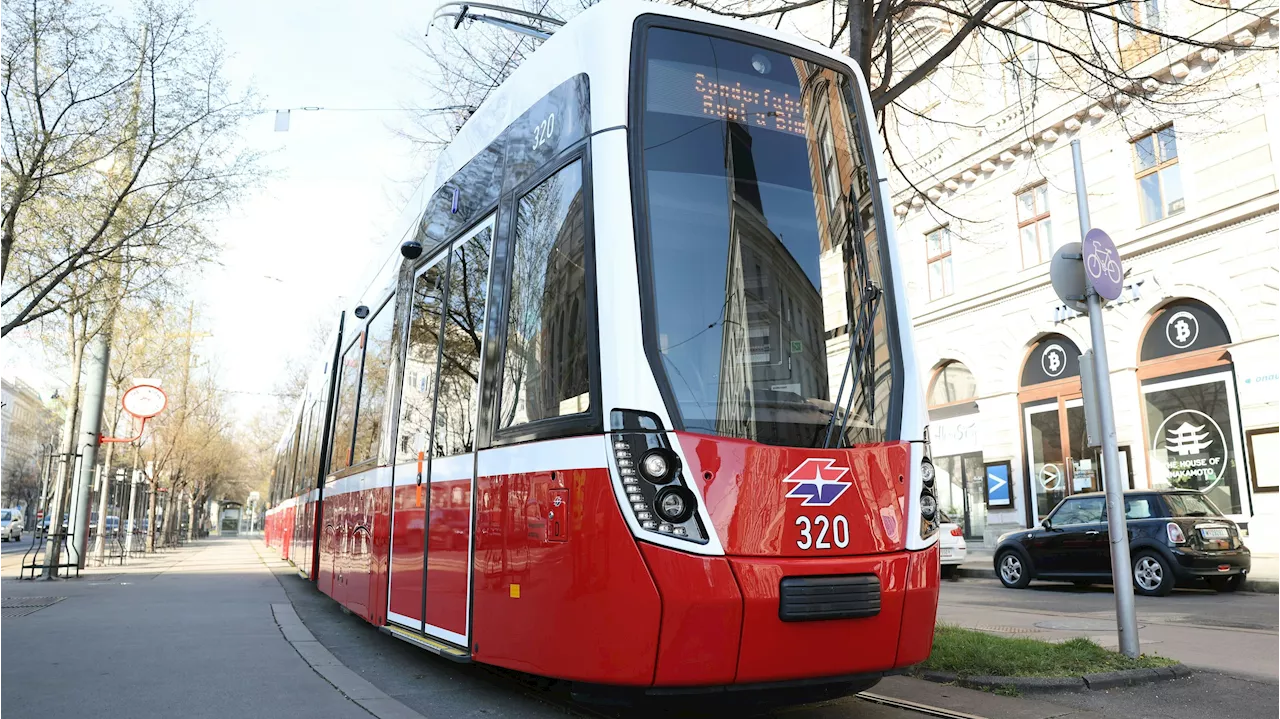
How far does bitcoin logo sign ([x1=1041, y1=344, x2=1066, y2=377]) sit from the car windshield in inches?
381

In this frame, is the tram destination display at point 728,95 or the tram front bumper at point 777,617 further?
the tram destination display at point 728,95

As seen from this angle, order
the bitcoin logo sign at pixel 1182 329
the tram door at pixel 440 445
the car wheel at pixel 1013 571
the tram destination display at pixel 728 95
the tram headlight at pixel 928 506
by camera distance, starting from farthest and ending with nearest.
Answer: the bitcoin logo sign at pixel 1182 329 < the car wheel at pixel 1013 571 < the tram door at pixel 440 445 < the tram destination display at pixel 728 95 < the tram headlight at pixel 928 506

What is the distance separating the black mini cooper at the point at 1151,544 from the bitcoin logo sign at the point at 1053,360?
29.5 feet

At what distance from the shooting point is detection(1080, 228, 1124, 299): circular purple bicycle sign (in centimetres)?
722

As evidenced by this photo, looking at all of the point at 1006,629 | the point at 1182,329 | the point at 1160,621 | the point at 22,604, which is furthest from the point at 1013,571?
the point at 22,604

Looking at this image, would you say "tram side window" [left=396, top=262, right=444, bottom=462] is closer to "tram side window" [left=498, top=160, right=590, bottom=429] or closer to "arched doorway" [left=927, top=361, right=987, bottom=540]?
"tram side window" [left=498, top=160, right=590, bottom=429]

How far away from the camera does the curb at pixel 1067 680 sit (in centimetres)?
598

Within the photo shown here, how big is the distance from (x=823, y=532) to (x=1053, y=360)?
21.7m

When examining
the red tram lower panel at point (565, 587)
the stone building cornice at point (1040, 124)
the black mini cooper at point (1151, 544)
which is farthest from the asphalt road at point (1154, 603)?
the red tram lower panel at point (565, 587)

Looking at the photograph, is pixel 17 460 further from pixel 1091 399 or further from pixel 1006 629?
pixel 1091 399

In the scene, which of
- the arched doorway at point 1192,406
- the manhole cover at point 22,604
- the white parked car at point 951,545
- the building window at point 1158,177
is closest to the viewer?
the manhole cover at point 22,604

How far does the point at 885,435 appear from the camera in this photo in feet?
15.9

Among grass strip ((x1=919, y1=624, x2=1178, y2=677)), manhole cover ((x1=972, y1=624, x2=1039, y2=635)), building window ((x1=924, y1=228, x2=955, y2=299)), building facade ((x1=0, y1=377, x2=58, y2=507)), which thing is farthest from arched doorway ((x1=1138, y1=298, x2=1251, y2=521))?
building facade ((x1=0, y1=377, x2=58, y2=507))

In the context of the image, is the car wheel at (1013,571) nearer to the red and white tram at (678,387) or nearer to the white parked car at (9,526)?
the red and white tram at (678,387)
